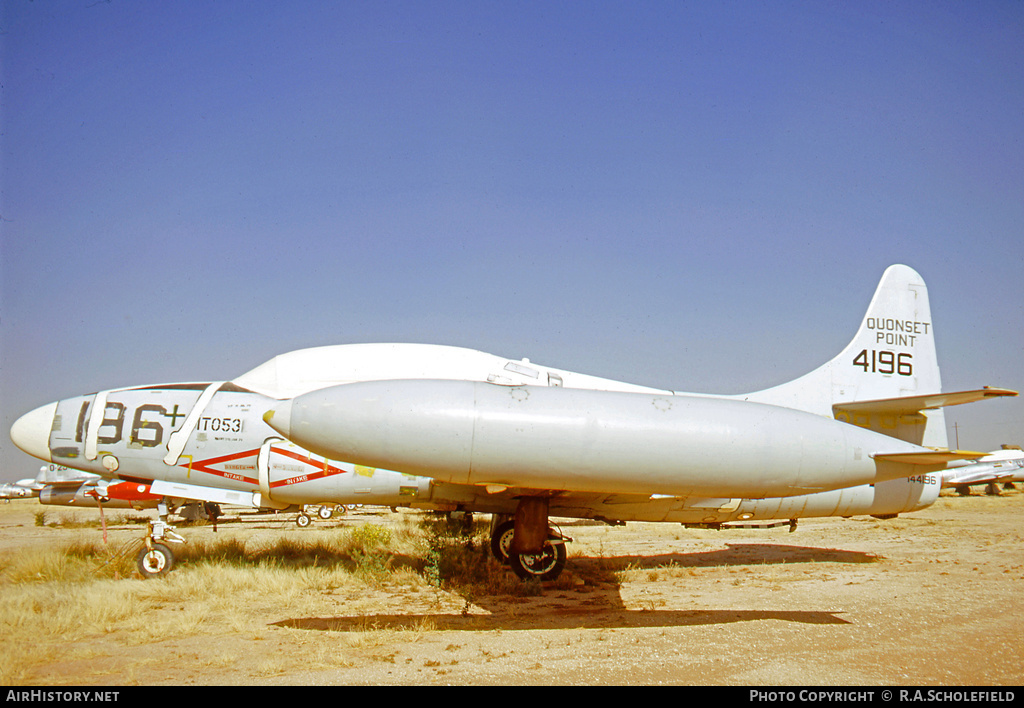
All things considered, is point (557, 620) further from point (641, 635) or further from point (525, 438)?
point (525, 438)

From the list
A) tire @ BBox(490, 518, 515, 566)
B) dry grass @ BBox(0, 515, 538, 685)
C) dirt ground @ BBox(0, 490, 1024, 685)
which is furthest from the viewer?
tire @ BBox(490, 518, 515, 566)

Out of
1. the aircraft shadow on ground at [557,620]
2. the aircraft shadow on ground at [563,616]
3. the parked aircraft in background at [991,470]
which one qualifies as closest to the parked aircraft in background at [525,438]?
the aircraft shadow on ground at [563,616]

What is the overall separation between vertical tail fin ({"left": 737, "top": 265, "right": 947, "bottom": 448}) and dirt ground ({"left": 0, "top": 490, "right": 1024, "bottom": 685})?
8.84 feet

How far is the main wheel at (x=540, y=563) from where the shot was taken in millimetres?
11039

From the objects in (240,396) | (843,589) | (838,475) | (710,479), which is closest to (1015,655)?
(838,475)

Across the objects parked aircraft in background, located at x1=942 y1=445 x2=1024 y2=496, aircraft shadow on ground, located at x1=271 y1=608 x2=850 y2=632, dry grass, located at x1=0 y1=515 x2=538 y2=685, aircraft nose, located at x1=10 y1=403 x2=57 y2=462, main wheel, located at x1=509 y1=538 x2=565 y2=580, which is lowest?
dry grass, located at x1=0 y1=515 x2=538 y2=685

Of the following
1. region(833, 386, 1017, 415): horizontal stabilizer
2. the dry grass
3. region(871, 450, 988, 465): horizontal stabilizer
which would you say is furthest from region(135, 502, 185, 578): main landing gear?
region(833, 386, 1017, 415): horizontal stabilizer

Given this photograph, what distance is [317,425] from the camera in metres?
7.30

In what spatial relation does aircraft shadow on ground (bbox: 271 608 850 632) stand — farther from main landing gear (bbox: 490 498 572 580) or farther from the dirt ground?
main landing gear (bbox: 490 498 572 580)

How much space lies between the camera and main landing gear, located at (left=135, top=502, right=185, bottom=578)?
37.5ft

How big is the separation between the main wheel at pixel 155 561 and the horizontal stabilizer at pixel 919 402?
465 inches

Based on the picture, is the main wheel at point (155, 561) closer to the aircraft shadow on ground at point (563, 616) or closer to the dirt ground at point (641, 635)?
the dirt ground at point (641, 635)

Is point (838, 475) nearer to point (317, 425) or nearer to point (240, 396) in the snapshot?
point (317, 425)

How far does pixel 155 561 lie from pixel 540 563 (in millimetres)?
6431
